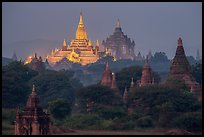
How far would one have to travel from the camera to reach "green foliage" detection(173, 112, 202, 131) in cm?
4888

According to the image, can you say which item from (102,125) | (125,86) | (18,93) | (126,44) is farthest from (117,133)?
(126,44)

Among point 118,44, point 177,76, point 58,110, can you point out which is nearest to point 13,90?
point 58,110

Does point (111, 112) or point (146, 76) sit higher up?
point (146, 76)

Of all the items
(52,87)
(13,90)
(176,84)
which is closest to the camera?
(13,90)

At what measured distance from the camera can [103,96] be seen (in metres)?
56.8

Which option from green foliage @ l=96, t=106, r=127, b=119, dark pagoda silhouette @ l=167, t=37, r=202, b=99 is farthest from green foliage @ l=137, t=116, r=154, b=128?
dark pagoda silhouette @ l=167, t=37, r=202, b=99

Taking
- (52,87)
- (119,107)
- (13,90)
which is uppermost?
(52,87)

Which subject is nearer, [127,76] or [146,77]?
[146,77]

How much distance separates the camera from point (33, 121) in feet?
153

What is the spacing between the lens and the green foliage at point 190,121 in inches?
1924

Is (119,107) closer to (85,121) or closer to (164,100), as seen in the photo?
(164,100)

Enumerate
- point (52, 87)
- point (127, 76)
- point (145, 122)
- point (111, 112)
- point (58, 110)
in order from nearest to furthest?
point (145, 122), point (58, 110), point (111, 112), point (127, 76), point (52, 87)

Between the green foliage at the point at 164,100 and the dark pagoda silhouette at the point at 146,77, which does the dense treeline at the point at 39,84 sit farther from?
the green foliage at the point at 164,100

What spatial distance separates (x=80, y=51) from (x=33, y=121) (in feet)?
243
